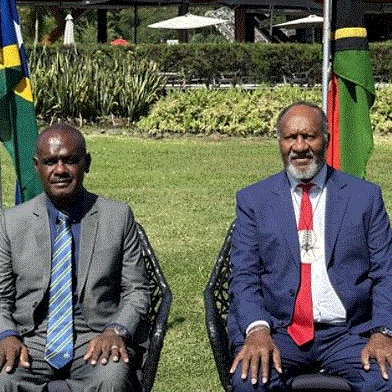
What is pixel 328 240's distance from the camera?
4.71 m

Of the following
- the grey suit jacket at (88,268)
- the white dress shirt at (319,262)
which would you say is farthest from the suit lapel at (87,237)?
the white dress shirt at (319,262)

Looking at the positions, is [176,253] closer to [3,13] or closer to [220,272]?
[3,13]

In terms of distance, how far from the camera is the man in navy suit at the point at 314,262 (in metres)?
4.59

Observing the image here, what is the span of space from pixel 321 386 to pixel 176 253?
4987 mm

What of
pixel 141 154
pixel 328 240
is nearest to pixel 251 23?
pixel 141 154

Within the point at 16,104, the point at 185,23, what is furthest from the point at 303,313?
the point at 185,23

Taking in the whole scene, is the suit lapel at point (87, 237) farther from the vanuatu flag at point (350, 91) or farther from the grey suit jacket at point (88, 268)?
the vanuatu flag at point (350, 91)

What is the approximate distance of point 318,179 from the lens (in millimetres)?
4875

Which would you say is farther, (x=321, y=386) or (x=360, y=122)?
(x=360, y=122)

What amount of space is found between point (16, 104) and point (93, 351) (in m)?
2.50

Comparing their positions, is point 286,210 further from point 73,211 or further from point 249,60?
point 249,60

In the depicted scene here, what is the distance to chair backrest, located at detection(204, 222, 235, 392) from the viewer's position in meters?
4.58

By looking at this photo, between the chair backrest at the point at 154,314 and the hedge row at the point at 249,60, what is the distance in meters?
16.9

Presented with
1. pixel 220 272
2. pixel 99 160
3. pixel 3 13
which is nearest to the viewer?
pixel 220 272
